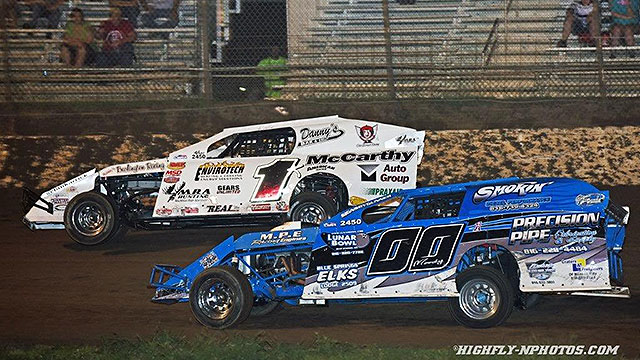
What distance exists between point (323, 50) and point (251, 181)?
5291 millimetres

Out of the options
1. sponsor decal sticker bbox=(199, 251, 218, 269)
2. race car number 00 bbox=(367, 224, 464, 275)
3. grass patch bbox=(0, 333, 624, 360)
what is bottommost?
grass patch bbox=(0, 333, 624, 360)

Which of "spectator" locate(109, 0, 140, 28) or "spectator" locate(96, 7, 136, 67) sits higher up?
"spectator" locate(109, 0, 140, 28)

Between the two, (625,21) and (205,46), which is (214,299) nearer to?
(205,46)

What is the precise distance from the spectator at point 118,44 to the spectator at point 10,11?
156cm

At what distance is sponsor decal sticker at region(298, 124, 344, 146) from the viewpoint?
12.1 meters

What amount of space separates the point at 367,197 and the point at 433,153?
3.91 metres

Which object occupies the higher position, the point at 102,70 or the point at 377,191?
the point at 102,70

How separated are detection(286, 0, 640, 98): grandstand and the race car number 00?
8.59 m

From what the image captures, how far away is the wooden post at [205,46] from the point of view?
53.8 ft

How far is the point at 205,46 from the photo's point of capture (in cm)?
1644

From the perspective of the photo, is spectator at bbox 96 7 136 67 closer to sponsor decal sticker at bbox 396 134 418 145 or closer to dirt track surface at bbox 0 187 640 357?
dirt track surface at bbox 0 187 640 357

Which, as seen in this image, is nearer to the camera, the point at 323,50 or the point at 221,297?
the point at 221,297

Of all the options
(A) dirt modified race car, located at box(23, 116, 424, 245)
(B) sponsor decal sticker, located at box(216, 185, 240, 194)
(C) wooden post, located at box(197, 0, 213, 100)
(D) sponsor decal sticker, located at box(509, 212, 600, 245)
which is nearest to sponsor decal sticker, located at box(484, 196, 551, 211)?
(D) sponsor decal sticker, located at box(509, 212, 600, 245)

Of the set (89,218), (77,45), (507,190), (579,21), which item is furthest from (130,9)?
(507,190)
